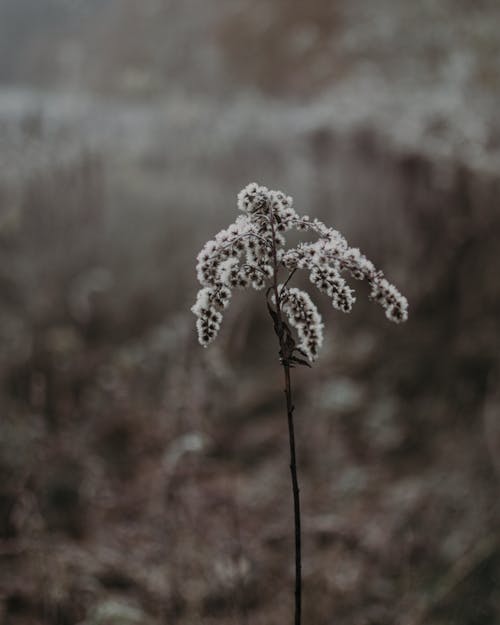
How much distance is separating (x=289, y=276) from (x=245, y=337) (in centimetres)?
326

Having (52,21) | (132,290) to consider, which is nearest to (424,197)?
(132,290)

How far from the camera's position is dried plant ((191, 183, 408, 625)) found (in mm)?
1500

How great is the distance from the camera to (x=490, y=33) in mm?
6902

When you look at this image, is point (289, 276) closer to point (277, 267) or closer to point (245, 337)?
point (277, 267)

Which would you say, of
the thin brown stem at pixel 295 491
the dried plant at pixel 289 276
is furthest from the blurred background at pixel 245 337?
the dried plant at pixel 289 276

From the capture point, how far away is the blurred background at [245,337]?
→ 12.3 feet

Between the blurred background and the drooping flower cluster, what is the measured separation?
144 centimetres

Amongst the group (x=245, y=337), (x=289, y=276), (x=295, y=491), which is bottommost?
(x=295, y=491)

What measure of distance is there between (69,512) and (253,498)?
147cm

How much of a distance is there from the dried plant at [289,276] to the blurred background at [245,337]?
55.2 inches

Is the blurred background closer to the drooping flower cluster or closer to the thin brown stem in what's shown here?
the thin brown stem

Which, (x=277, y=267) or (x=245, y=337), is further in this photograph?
(x=245, y=337)

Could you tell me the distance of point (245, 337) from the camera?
4824mm

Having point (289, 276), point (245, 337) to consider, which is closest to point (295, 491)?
point (289, 276)
